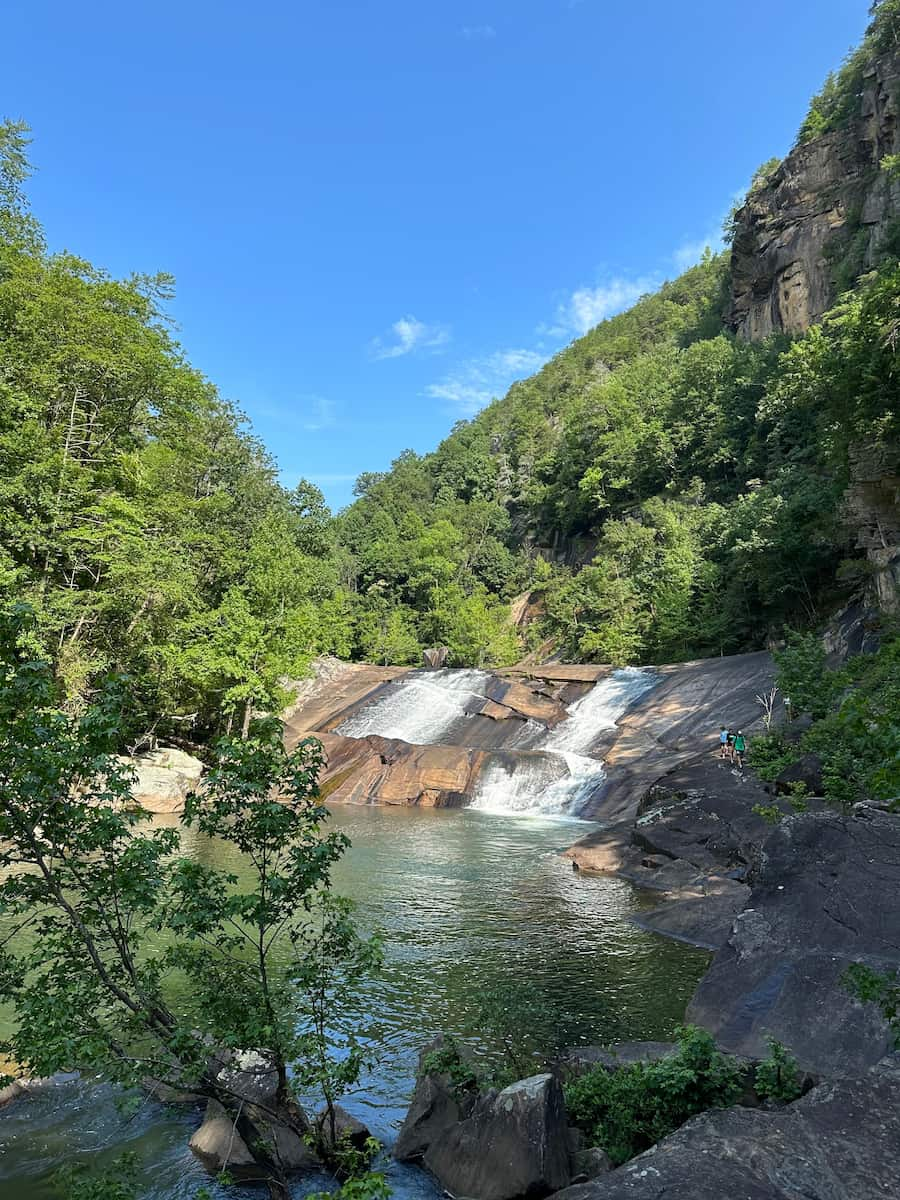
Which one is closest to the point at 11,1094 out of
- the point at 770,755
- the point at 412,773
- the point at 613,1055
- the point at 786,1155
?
the point at 613,1055

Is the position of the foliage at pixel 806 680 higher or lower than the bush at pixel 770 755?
higher

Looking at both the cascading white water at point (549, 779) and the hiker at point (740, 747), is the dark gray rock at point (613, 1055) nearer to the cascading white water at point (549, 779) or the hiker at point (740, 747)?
the hiker at point (740, 747)

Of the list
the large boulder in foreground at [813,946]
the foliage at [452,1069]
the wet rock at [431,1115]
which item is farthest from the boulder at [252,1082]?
the large boulder in foreground at [813,946]

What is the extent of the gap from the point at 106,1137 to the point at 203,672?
2108 cm

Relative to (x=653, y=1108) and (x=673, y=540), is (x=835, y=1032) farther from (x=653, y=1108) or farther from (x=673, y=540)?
(x=673, y=540)

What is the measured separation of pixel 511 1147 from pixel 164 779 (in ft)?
65.4

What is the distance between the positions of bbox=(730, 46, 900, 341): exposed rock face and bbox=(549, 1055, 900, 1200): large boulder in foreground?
42.1 metres

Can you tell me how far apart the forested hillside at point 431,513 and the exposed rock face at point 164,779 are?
9.91 feet

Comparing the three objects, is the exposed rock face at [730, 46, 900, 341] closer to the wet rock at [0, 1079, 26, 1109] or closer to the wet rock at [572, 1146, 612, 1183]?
the wet rock at [572, 1146, 612, 1183]

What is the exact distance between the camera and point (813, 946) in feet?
25.0

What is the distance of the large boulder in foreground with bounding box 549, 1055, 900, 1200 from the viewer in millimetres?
3340

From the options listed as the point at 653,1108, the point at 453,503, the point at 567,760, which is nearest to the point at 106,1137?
the point at 653,1108

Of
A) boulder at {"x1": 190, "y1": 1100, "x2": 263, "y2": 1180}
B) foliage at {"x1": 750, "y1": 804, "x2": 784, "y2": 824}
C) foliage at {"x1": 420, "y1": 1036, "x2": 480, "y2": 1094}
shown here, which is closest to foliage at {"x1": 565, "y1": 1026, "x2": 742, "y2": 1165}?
foliage at {"x1": 420, "y1": 1036, "x2": 480, "y2": 1094}

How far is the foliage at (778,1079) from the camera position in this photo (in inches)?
201
